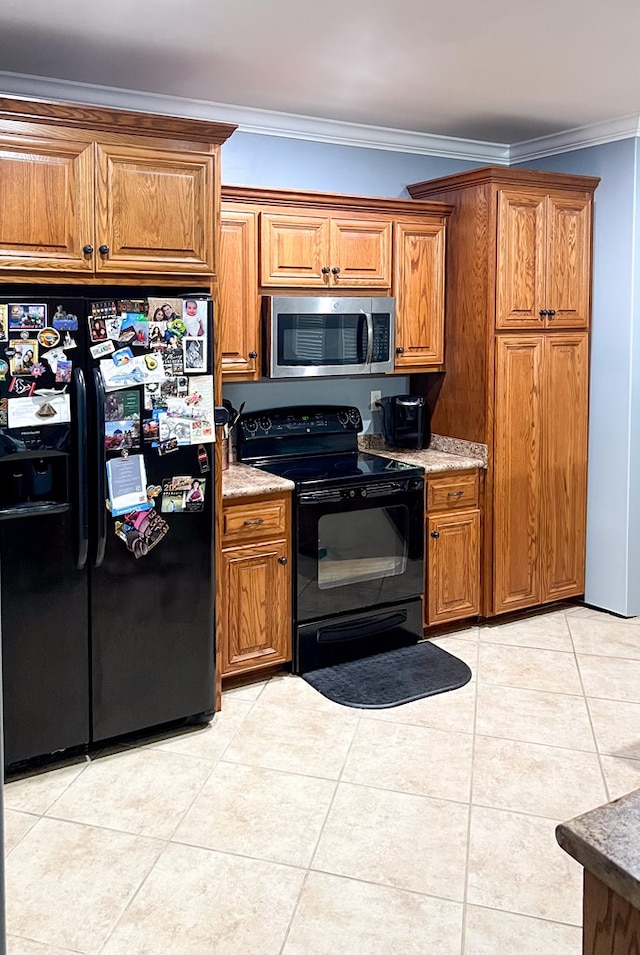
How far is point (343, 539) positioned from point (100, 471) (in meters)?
1.32

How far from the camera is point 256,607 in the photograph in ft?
12.1

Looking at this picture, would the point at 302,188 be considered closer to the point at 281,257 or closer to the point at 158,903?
the point at 281,257

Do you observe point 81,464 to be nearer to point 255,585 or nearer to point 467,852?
point 255,585

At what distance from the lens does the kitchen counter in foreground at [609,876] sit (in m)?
1.07

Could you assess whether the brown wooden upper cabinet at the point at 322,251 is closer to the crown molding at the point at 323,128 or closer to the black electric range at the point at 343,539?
the crown molding at the point at 323,128

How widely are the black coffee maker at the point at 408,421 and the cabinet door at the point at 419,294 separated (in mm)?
197

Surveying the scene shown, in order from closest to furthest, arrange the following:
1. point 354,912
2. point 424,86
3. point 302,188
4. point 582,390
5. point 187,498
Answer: point 354,912 < point 187,498 < point 424,86 < point 302,188 < point 582,390

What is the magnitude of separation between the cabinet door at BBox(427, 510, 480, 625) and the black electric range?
0.33ft

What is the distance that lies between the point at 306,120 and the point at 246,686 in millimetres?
2665

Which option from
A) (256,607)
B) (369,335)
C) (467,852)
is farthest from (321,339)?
(467,852)

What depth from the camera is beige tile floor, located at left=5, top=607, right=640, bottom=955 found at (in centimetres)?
224

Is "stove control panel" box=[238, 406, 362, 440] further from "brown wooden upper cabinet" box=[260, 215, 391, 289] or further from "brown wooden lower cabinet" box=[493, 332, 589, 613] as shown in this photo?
"brown wooden lower cabinet" box=[493, 332, 589, 613]

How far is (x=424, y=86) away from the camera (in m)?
3.63

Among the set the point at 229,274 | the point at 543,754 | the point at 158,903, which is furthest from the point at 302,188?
the point at 158,903
